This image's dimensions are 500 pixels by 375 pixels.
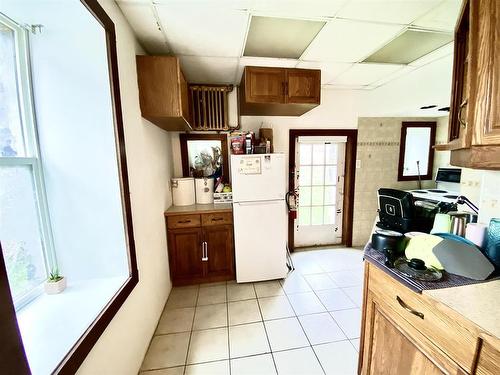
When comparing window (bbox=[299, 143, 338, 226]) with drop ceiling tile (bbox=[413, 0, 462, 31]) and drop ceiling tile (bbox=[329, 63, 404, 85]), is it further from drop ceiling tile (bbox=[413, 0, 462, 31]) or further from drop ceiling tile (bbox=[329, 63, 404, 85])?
drop ceiling tile (bbox=[413, 0, 462, 31])

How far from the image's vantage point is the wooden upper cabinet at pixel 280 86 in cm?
217

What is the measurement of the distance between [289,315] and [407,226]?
5.61 feet

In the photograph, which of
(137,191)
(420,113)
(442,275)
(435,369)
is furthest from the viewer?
(420,113)

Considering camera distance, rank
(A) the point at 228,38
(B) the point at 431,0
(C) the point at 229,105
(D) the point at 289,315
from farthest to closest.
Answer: (C) the point at 229,105, (D) the point at 289,315, (A) the point at 228,38, (B) the point at 431,0

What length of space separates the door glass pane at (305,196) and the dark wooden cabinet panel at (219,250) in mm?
1356

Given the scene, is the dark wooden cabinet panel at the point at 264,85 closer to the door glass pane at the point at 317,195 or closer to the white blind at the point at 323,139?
the white blind at the point at 323,139

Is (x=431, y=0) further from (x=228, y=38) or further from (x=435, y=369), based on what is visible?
(x=435, y=369)

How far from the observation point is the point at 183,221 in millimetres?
2402

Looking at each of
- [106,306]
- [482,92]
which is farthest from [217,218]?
[482,92]

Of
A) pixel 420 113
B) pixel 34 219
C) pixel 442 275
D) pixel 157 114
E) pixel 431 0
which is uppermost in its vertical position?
pixel 431 0

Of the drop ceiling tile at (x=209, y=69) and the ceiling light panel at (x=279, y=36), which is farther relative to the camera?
the drop ceiling tile at (x=209, y=69)

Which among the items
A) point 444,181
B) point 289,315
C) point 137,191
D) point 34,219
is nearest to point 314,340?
point 289,315

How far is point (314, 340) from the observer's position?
5.62 feet

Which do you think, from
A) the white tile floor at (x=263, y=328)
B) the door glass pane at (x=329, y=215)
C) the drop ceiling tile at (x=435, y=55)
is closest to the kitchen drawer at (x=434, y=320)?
the white tile floor at (x=263, y=328)
